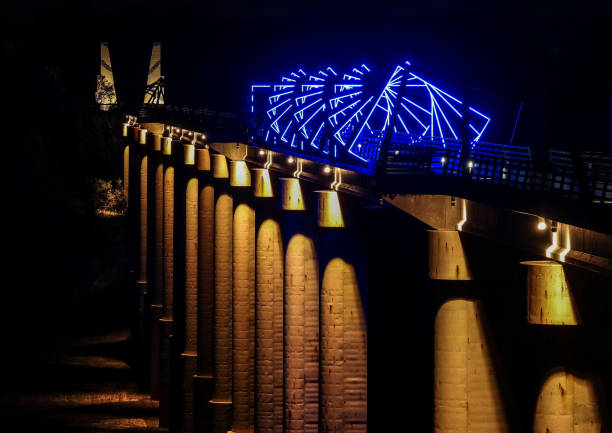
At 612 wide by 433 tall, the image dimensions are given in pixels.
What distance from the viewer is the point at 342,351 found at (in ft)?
73.7

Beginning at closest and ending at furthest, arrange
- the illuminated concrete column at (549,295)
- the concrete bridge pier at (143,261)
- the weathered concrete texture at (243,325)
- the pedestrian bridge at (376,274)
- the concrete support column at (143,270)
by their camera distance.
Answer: the illuminated concrete column at (549,295) → the pedestrian bridge at (376,274) → the weathered concrete texture at (243,325) → the concrete support column at (143,270) → the concrete bridge pier at (143,261)

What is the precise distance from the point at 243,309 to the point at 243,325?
0.45m

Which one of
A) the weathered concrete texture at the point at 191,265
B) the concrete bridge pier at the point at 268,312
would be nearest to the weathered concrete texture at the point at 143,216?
the weathered concrete texture at the point at 191,265

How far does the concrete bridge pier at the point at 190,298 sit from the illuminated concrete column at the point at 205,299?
780 millimetres

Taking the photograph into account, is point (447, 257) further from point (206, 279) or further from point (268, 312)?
point (206, 279)

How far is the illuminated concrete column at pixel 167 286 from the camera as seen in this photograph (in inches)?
1571

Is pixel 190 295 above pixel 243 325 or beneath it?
above

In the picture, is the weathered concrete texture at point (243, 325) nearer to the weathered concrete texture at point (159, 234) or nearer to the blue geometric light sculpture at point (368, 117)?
the blue geometric light sculpture at point (368, 117)

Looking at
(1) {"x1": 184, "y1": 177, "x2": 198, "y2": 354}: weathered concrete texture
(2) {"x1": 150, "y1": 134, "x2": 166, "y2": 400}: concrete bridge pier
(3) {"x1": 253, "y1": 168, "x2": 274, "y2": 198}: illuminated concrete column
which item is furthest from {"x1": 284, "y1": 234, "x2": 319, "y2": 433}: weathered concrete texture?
(2) {"x1": 150, "y1": 134, "x2": 166, "y2": 400}: concrete bridge pier

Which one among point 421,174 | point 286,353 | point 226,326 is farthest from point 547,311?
point 226,326

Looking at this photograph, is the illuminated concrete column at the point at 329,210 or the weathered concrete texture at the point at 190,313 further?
the weathered concrete texture at the point at 190,313

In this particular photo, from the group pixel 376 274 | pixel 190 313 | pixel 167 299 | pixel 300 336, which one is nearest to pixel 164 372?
pixel 167 299

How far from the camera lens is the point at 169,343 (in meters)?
39.7

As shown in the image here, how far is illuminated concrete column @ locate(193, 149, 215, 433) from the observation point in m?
33.3
